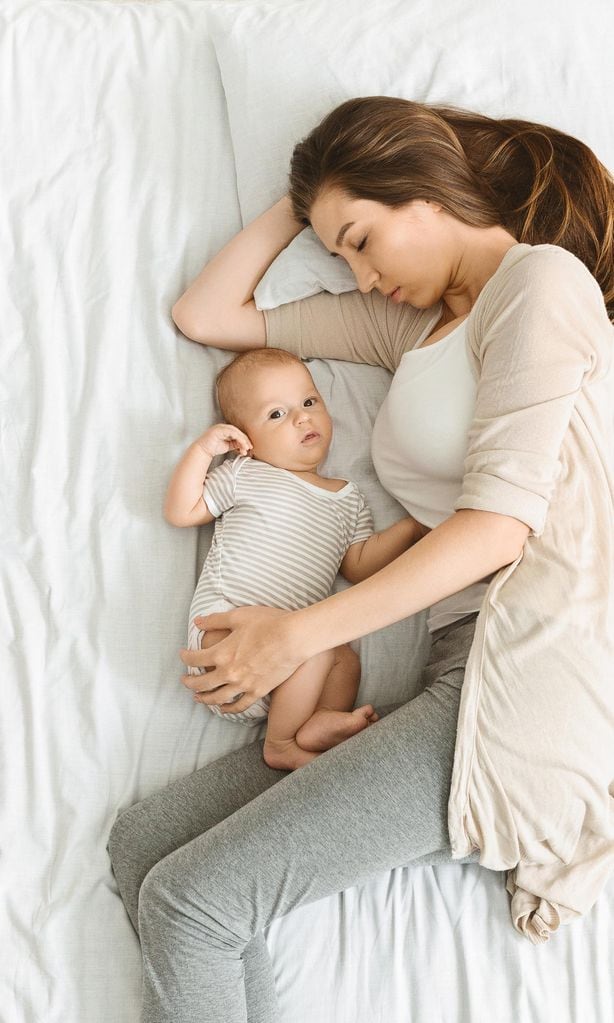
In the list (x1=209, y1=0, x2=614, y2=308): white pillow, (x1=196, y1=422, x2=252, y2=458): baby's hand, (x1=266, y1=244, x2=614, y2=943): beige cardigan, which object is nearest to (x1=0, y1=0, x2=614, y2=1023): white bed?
(x1=209, y1=0, x2=614, y2=308): white pillow

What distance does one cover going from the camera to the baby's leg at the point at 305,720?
4.88 ft

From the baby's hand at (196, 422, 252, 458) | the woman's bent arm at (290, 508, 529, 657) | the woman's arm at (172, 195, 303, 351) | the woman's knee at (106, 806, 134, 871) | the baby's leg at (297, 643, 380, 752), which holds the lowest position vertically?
the woman's knee at (106, 806, 134, 871)

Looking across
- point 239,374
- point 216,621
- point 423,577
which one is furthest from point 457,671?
A: point 239,374

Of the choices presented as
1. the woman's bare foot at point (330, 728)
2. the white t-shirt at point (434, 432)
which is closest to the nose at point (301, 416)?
the white t-shirt at point (434, 432)

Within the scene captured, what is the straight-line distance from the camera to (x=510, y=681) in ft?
4.19

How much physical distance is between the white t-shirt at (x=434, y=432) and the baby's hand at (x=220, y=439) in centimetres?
24

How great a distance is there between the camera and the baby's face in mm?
1623

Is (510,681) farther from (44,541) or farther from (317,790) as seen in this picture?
(44,541)

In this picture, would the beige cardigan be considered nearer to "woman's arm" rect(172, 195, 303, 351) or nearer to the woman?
the woman

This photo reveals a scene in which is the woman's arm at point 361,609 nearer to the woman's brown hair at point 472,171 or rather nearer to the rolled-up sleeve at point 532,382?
the rolled-up sleeve at point 532,382

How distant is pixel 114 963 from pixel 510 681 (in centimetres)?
73

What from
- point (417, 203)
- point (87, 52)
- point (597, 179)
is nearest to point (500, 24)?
point (597, 179)

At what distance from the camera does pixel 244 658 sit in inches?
56.0

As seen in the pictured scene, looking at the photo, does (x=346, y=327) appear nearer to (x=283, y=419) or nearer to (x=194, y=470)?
(x=283, y=419)
